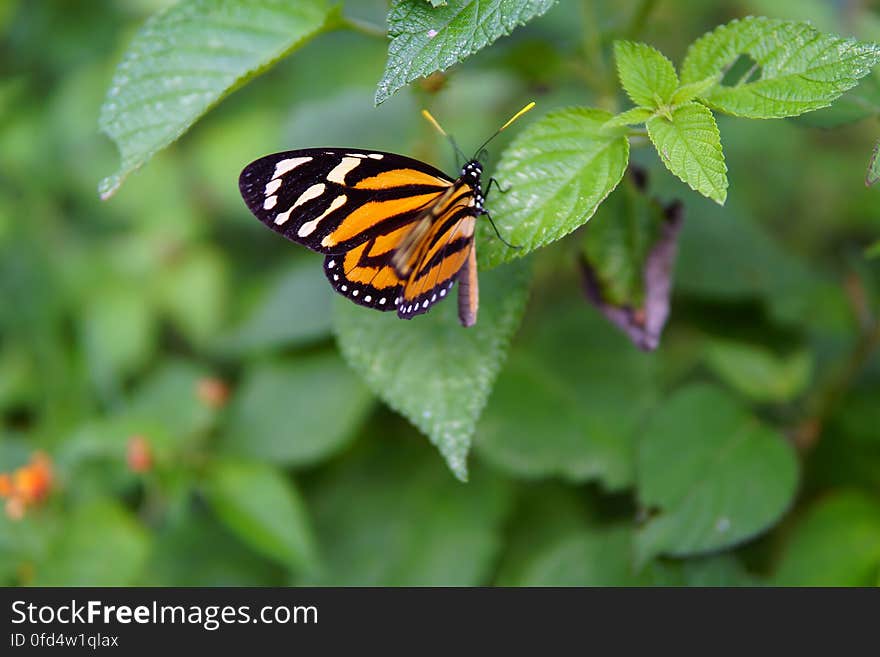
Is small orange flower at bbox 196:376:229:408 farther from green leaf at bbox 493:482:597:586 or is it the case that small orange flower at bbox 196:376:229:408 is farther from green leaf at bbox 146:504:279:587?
green leaf at bbox 493:482:597:586

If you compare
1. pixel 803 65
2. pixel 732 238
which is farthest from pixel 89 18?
pixel 803 65

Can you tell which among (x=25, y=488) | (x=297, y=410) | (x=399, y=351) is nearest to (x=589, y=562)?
(x=399, y=351)

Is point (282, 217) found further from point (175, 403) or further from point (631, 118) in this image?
point (175, 403)

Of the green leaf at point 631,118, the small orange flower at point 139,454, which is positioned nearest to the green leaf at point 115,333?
the small orange flower at point 139,454

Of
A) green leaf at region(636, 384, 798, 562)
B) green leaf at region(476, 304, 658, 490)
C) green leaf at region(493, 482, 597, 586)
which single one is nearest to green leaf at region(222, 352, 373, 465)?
green leaf at region(476, 304, 658, 490)

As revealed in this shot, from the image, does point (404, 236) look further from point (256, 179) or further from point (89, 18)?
point (89, 18)

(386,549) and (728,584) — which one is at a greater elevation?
(728,584)
